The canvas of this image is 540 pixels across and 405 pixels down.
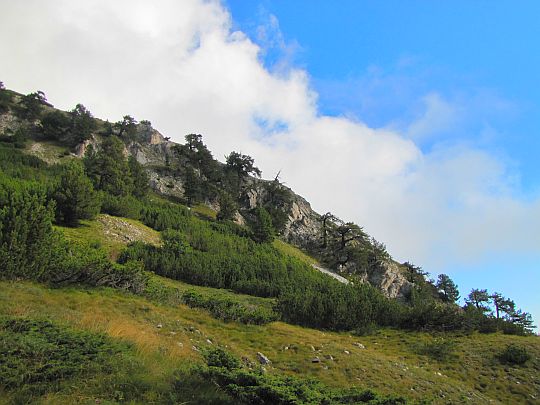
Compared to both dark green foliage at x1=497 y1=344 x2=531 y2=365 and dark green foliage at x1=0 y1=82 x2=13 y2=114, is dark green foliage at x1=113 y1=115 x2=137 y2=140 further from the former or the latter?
dark green foliage at x1=497 y1=344 x2=531 y2=365

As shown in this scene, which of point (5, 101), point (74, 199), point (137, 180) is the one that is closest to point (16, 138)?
point (5, 101)

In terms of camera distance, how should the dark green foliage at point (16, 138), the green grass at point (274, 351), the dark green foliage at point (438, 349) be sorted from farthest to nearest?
the dark green foliage at point (16, 138), the dark green foliage at point (438, 349), the green grass at point (274, 351)

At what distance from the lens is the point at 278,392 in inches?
247

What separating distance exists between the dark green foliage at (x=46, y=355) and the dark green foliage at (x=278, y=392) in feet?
6.81

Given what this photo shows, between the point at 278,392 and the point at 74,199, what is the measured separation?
118 feet

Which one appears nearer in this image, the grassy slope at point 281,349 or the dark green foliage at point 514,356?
the grassy slope at point 281,349

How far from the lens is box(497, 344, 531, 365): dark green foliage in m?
21.9

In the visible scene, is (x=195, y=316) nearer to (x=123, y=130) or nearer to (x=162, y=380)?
(x=162, y=380)

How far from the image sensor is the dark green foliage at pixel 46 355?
6.13 m

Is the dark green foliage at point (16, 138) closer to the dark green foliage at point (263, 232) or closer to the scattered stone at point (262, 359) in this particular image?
the dark green foliage at point (263, 232)

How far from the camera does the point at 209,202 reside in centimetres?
7806

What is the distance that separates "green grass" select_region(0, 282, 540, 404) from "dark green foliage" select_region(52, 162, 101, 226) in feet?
72.1

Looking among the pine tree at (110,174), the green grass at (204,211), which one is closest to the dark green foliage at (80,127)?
the pine tree at (110,174)

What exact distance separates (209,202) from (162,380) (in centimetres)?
7130
